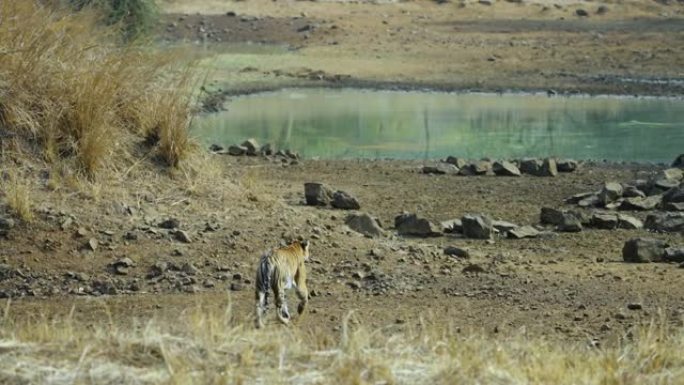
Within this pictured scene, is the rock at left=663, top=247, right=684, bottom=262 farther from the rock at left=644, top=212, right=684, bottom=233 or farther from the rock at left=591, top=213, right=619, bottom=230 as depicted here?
the rock at left=591, top=213, right=619, bottom=230

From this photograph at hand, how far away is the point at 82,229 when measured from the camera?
1102 centimetres

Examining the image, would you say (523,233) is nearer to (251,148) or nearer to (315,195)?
(315,195)

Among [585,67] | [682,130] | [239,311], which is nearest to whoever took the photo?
[239,311]

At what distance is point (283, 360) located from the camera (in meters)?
6.45

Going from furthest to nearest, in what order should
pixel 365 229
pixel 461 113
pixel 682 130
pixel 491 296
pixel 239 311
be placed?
pixel 461 113 → pixel 682 130 → pixel 365 229 → pixel 491 296 → pixel 239 311

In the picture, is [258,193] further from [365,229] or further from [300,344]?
[300,344]

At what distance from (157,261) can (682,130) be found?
1614 cm

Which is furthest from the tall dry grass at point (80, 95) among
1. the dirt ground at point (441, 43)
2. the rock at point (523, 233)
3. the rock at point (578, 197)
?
the dirt ground at point (441, 43)

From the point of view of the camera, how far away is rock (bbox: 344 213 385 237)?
41.0ft

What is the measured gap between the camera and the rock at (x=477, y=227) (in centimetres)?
1284

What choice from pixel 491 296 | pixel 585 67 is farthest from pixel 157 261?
pixel 585 67

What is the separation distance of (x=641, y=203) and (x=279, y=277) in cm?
694

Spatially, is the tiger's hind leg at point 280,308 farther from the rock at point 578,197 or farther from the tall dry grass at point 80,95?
the rock at point 578,197

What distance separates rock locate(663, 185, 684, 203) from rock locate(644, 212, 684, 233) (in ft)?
3.48
